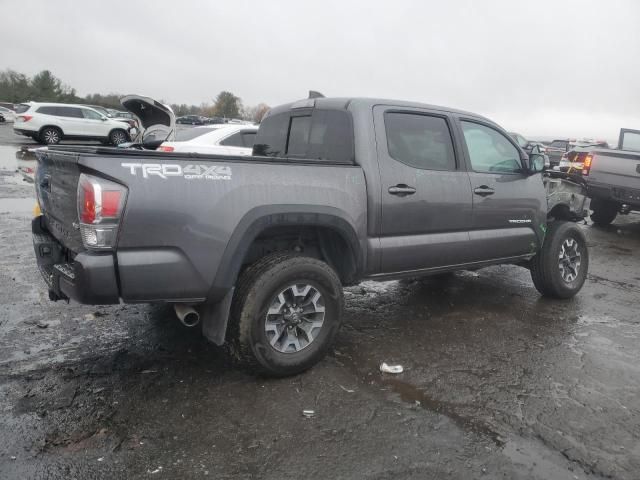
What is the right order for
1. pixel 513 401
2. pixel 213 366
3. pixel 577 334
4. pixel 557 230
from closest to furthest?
pixel 513 401
pixel 213 366
pixel 577 334
pixel 557 230

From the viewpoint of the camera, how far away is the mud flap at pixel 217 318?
3188mm

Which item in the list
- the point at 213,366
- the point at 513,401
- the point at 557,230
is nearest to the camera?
the point at 513,401

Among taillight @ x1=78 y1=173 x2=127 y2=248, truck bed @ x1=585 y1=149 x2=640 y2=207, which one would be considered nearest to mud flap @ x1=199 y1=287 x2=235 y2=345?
taillight @ x1=78 y1=173 x2=127 y2=248

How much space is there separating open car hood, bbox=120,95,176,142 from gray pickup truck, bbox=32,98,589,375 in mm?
2944

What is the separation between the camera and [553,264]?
523 centimetres

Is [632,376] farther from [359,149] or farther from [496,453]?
[359,149]

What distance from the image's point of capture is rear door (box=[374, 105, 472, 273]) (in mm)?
3857

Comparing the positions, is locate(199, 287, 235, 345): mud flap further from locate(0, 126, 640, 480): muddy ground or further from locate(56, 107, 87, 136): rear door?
locate(56, 107, 87, 136): rear door

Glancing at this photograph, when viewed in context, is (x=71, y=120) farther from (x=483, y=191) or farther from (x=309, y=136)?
(x=483, y=191)

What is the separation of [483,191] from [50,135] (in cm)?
2240

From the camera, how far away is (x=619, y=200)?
8961mm

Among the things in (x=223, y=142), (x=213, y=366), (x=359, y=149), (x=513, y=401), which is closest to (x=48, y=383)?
(x=213, y=366)

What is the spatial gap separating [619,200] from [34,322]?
9120 mm

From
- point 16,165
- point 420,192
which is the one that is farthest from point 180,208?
point 16,165
